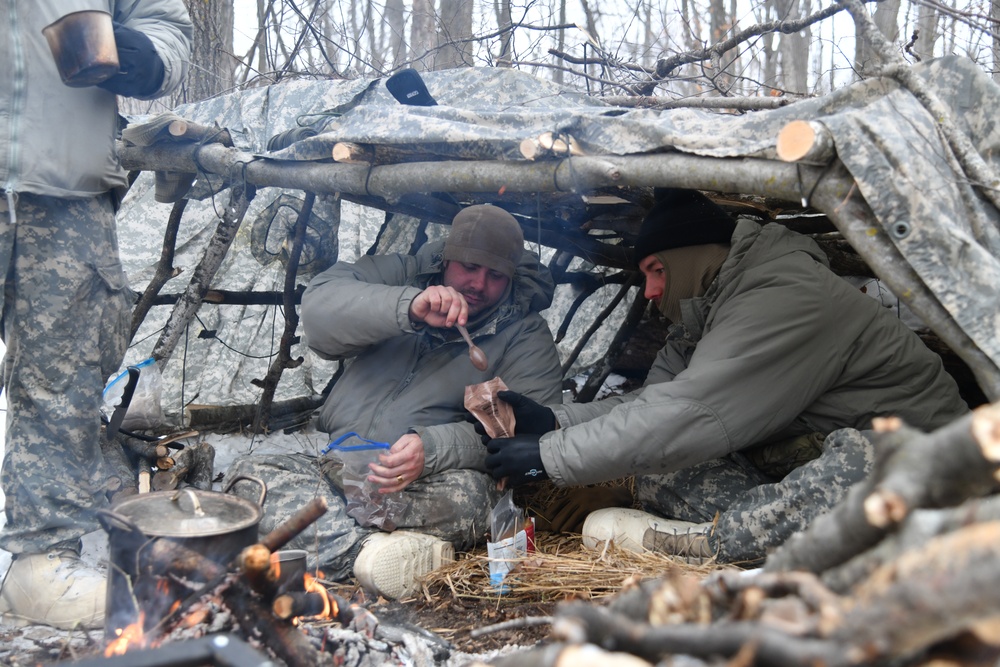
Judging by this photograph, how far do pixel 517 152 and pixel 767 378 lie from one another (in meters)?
1.30

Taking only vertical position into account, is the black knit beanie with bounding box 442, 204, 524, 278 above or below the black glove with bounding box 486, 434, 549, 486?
above

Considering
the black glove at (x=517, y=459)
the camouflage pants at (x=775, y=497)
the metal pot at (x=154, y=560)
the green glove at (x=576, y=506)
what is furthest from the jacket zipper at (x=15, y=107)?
the camouflage pants at (x=775, y=497)

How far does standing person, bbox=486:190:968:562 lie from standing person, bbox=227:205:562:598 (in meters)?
0.37

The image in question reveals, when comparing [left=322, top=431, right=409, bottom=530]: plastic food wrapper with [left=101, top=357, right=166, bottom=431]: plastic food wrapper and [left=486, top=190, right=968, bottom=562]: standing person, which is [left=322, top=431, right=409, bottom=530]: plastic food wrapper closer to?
[left=486, top=190, right=968, bottom=562]: standing person

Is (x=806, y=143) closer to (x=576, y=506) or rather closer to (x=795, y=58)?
(x=576, y=506)

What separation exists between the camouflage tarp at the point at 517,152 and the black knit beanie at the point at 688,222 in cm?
53

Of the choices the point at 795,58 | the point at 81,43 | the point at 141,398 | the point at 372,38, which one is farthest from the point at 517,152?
the point at 795,58

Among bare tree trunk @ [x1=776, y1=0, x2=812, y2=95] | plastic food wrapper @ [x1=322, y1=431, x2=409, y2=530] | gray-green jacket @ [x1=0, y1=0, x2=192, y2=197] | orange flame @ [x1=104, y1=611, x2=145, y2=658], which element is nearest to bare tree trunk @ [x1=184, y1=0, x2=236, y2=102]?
gray-green jacket @ [x1=0, y1=0, x2=192, y2=197]

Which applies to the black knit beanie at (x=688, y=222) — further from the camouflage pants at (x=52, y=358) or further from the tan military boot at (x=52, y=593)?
the tan military boot at (x=52, y=593)

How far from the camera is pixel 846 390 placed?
343cm

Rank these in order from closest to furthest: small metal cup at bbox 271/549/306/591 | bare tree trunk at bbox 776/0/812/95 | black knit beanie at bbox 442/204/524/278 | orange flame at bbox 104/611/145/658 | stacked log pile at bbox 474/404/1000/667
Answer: stacked log pile at bbox 474/404/1000/667 < orange flame at bbox 104/611/145/658 < small metal cup at bbox 271/549/306/591 < black knit beanie at bbox 442/204/524/278 < bare tree trunk at bbox 776/0/812/95

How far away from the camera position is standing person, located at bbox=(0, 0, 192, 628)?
2.98 metres

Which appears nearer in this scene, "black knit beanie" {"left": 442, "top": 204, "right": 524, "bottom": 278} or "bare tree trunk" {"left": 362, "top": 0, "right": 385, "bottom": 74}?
"black knit beanie" {"left": 442, "top": 204, "right": 524, "bottom": 278}

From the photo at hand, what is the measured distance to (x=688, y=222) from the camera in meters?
3.60
